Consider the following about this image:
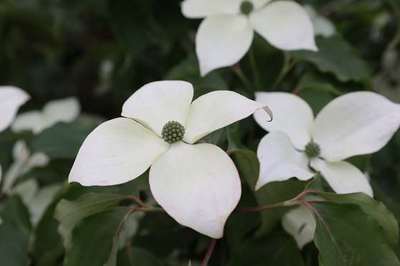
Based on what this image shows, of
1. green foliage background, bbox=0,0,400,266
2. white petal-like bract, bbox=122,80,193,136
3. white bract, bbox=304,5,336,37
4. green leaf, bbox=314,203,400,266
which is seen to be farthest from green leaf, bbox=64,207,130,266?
white bract, bbox=304,5,336,37

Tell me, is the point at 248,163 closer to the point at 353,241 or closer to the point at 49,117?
the point at 353,241

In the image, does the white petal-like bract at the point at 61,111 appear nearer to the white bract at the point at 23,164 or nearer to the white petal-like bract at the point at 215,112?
the white bract at the point at 23,164

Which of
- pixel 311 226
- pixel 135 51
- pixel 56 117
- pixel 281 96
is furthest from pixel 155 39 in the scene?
pixel 311 226

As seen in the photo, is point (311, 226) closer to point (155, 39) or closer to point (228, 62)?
point (228, 62)

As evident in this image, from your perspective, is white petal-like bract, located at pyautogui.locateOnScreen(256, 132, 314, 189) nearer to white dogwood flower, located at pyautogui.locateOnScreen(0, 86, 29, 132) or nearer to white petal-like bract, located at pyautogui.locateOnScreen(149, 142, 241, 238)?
white petal-like bract, located at pyautogui.locateOnScreen(149, 142, 241, 238)

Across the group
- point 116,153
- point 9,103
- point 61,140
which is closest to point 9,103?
point 9,103
